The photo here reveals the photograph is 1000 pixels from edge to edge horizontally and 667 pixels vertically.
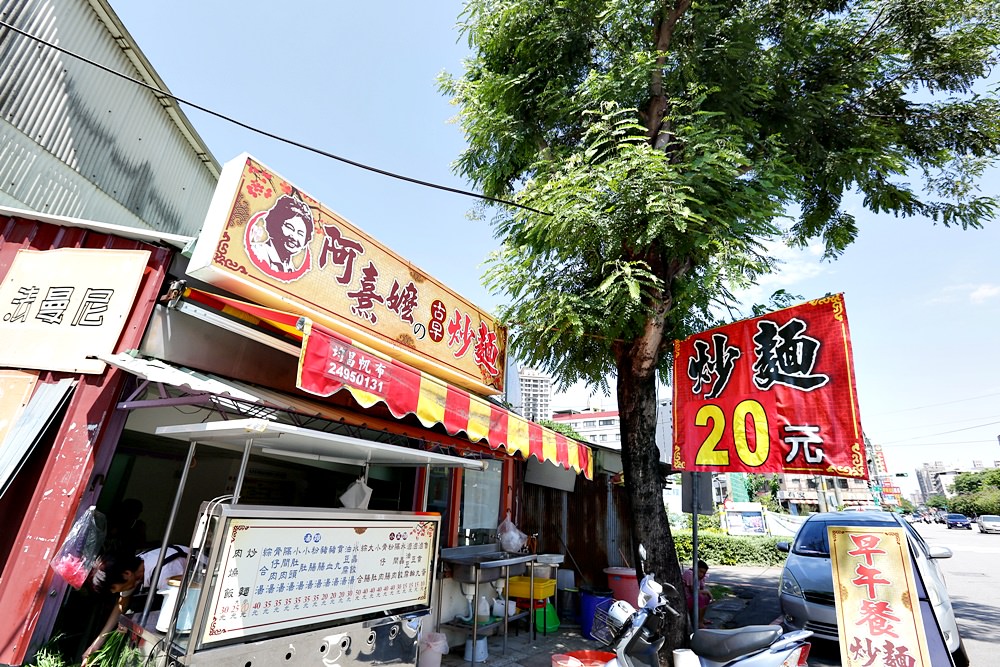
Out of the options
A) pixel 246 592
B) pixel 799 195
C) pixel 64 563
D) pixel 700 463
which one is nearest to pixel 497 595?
pixel 700 463

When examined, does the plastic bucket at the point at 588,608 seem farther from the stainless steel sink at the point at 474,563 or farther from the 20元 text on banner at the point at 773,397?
the 20元 text on banner at the point at 773,397

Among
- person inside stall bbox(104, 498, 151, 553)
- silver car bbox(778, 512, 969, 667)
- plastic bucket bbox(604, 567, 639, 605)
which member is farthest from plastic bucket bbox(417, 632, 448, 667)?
→ silver car bbox(778, 512, 969, 667)

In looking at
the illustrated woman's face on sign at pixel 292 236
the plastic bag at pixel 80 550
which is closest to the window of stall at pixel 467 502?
the illustrated woman's face on sign at pixel 292 236

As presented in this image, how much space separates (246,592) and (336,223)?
413cm

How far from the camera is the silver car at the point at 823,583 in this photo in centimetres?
616

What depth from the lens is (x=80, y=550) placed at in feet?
11.8

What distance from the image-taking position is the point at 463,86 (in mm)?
8031

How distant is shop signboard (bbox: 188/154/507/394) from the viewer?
460cm

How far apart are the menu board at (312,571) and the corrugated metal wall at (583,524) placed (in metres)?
4.83

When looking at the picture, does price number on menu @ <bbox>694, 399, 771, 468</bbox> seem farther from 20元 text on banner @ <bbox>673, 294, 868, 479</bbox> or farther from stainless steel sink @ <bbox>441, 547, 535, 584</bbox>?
stainless steel sink @ <bbox>441, 547, 535, 584</bbox>

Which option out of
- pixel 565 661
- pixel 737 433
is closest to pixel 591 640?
pixel 565 661

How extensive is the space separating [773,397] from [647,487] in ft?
6.57

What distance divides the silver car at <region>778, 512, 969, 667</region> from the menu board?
554 centimetres

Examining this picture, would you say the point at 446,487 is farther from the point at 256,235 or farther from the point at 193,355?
the point at 256,235
